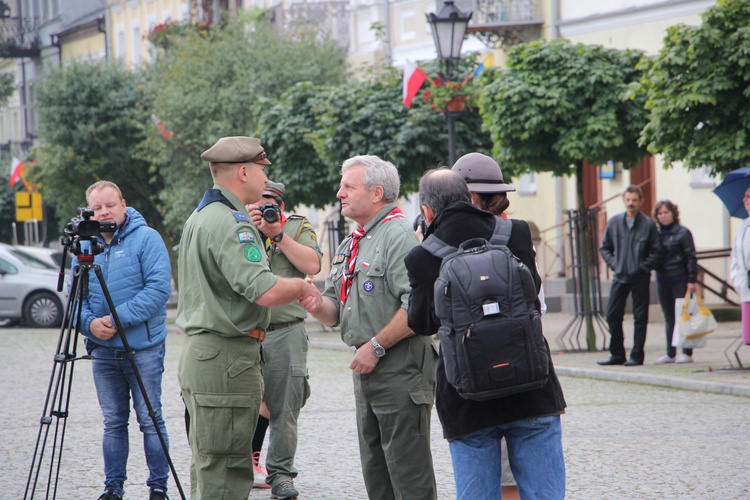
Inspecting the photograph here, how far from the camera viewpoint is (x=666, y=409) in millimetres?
10953

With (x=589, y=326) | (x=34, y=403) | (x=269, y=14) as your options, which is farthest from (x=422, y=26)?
(x=34, y=403)

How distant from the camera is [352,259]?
6.00 metres

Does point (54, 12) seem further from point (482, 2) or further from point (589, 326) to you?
point (589, 326)

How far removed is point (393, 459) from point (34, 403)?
7478 mm

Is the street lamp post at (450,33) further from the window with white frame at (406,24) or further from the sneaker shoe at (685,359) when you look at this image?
the window with white frame at (406,24)

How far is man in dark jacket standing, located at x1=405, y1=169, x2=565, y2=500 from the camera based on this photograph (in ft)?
15.9

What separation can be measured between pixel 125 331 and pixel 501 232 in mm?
3020

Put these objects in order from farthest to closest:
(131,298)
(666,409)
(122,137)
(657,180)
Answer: (122,137) → (657,180) → (666,409) → (131,298)

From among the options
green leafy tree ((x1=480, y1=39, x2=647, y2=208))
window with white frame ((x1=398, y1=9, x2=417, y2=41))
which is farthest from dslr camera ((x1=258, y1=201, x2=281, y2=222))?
window with white frame ((x1=398, y1=9, x2=417, y2=41))

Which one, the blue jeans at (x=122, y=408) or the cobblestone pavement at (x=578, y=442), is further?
the cobblestone pavement at (x=578, y=442)

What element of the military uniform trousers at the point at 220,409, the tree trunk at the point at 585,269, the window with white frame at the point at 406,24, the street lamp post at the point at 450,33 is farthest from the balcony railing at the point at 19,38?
the military uniform trousers at the point at 220,409

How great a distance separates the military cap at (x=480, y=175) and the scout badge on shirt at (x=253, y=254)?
92 centimetres

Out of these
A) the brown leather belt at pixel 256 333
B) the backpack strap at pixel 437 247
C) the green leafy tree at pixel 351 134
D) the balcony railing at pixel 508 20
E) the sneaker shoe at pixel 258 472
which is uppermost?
the balcony railing at pixel 508 20

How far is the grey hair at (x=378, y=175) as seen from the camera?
19.3ft
